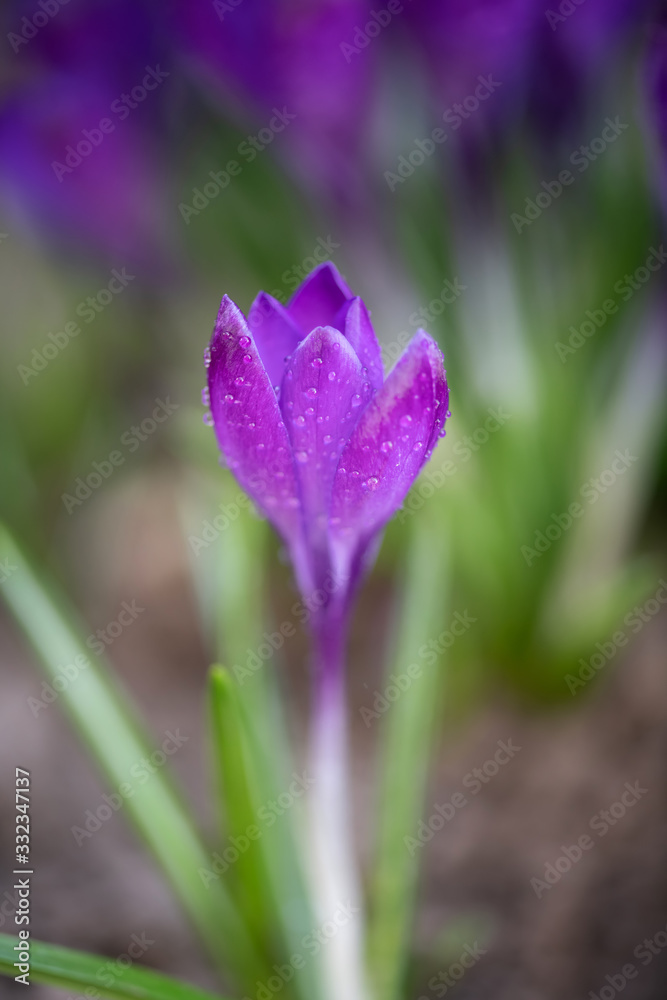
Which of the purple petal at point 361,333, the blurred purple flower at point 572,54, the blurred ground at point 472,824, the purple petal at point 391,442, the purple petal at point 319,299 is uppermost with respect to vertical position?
the blurred purple flower at point 572,54

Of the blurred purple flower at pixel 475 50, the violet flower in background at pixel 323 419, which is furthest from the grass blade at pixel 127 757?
the blurred purple flower at pixel 475 50

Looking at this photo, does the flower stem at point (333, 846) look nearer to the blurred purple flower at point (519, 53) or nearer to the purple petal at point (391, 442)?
the purple petal at point (391, 442)

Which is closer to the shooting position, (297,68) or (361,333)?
(361,333)

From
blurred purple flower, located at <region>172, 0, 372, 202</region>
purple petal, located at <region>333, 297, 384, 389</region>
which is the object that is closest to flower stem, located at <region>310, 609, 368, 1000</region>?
purple petal, located at <region>333, 297, 384, 389</region>

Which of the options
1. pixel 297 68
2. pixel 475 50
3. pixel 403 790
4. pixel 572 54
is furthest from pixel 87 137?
pixel 403 790

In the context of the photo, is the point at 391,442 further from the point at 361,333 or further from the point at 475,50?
the point at 475,50

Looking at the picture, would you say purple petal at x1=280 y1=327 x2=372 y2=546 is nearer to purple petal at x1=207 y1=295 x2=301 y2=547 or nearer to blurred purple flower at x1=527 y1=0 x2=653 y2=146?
purple petal at x1=207 y1=295 x2=301 y2=547

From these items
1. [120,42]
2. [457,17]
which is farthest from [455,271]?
[120,42]
